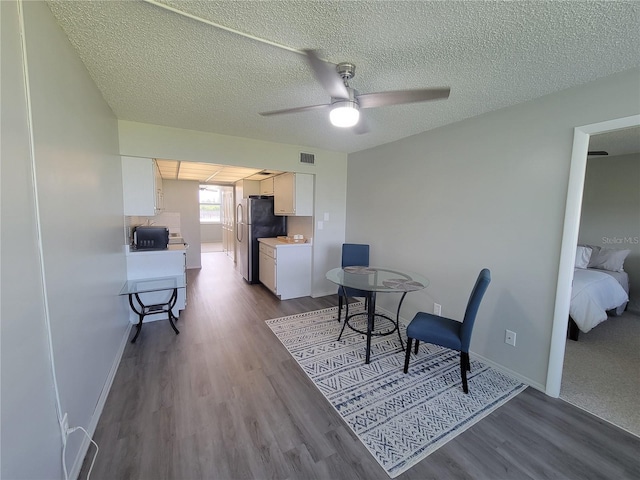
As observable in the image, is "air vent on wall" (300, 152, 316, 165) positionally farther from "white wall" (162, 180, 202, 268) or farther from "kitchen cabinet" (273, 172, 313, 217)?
"white wall" (162, 180, 202, 268)

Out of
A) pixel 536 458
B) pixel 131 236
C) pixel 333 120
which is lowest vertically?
pixel 536 458

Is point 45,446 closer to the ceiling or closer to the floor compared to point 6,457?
closer to the floor

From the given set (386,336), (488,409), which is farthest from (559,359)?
(386,336)

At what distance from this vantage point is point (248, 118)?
275 cm

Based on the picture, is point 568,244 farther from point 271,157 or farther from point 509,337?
point 271,157

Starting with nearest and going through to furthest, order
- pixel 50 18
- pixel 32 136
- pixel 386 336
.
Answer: pixel 32 136, pixel 50 18, pixel 386 336

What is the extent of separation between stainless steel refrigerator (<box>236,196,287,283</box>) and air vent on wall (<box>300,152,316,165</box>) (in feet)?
4.38

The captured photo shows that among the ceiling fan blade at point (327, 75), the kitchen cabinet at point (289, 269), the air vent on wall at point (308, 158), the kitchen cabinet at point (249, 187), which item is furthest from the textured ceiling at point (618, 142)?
the kitchen cabinet at point (249, 187)

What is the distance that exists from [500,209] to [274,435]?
8.48 feet

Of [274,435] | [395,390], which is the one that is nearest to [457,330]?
[395,390]

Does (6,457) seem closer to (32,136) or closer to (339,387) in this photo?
(32,136)

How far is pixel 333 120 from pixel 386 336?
244cm

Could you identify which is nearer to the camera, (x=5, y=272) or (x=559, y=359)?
(x=5, y=272)

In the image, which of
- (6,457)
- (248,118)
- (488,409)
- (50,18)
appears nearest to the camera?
(6,457)
